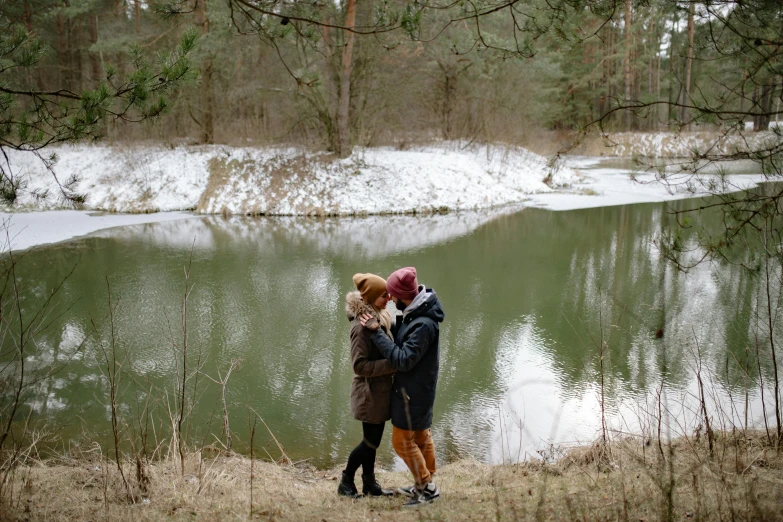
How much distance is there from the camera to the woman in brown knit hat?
298 cm

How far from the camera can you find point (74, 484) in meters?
3.38

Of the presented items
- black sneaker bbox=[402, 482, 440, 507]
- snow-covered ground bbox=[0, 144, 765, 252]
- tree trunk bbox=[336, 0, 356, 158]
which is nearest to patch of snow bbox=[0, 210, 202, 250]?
snow-covered ground bbox=[0, 144, 765, 252]

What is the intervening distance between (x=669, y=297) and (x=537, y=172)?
1335 centimetres

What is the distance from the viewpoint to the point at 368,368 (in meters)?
2.97

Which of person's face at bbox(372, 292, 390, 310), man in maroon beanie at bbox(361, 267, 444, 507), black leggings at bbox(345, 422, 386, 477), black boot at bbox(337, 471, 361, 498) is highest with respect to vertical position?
person's face at bbox(372, 292, 390, 310)

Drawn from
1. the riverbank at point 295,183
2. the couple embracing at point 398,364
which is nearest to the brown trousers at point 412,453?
the couple embracing at point 398,364

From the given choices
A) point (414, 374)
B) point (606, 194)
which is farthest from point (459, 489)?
point (606, 194)

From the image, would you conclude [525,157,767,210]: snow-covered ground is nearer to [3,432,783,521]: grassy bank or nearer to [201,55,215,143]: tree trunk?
[201,55,215,143]: tree trunk

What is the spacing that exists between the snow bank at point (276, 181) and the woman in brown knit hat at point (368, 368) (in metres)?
12.7

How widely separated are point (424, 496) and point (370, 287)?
1.07m

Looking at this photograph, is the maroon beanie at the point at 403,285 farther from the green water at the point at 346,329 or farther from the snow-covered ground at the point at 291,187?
the snow-covered ground at the point at 291,187

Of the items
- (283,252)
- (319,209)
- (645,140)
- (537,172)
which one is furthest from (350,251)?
(645,140)

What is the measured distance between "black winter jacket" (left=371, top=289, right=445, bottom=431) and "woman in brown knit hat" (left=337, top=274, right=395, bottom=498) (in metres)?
0.06

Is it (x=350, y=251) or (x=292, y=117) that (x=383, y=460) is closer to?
(x=350, y=251)
